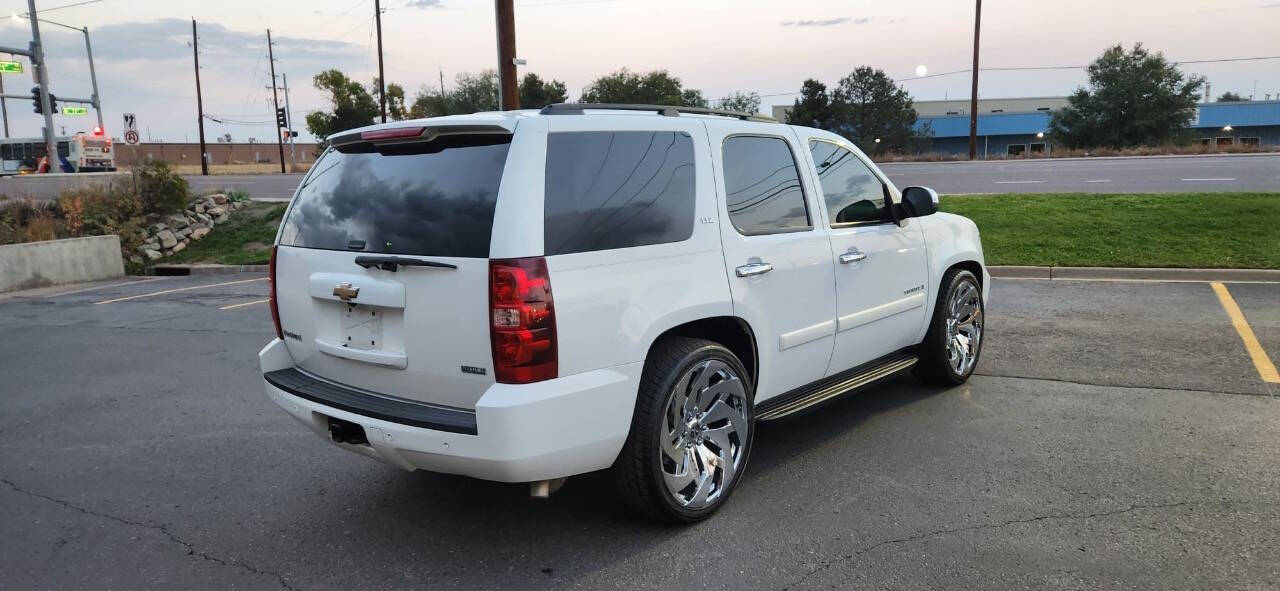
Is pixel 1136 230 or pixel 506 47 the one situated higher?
pixel 506 47

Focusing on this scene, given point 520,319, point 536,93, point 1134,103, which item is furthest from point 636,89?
point 520,319

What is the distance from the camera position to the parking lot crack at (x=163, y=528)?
135 inches

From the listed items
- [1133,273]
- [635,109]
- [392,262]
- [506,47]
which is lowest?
[1133,273]

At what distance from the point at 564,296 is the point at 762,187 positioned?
1.51 meters

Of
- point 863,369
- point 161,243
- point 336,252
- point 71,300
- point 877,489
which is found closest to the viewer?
point 336,252

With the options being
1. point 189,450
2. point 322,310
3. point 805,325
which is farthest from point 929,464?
point 189,450

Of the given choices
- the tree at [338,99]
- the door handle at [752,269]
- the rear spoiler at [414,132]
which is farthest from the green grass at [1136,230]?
the tree at [338,99]

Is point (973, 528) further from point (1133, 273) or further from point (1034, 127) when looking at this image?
point (1034, 127)

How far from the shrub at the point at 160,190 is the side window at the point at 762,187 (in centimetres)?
1758

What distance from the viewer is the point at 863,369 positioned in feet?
16.1

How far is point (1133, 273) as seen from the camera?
387 inches

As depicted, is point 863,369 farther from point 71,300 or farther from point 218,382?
point 71,300

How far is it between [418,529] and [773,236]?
2.18 m

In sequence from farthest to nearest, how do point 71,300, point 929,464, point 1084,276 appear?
point 71,300
point 1084,276
point 929,464
